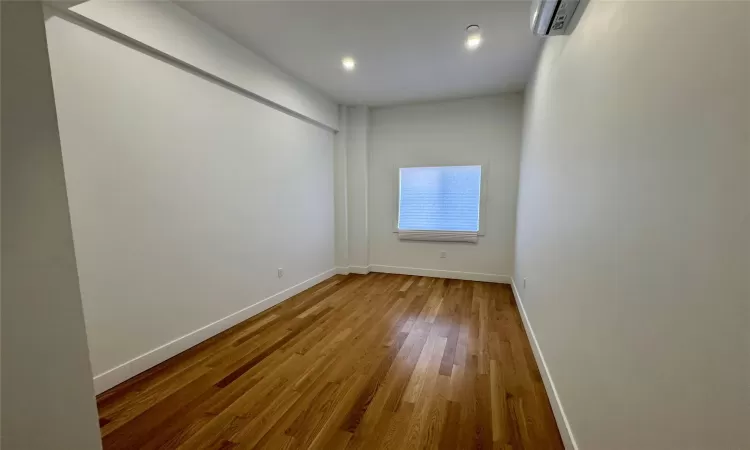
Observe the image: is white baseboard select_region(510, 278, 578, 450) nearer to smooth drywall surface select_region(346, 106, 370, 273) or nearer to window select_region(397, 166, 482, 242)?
window select_region(397, 166, 482, 242)

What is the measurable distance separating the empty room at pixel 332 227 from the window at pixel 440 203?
45 mm

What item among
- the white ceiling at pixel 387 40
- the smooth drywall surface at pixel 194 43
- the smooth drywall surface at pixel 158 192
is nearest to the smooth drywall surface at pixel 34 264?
the smooth drywall surface at pixel 158 192

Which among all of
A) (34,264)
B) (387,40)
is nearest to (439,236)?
(387,40)

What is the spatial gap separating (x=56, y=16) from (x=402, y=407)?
9.78 ft

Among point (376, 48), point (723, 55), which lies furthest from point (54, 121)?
point (376, 48)

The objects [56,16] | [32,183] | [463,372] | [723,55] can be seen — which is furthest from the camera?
[463,372]

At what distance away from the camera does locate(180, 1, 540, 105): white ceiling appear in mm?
2227

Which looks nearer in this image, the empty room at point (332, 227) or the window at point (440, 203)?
the empty room at point (332, 227)

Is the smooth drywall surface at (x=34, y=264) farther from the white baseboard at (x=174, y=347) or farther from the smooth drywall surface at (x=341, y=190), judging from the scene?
the smooth drywall surface at (x=341, y=190)

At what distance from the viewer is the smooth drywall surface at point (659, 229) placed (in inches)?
22.4

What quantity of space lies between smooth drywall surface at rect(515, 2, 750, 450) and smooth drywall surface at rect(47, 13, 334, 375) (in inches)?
106

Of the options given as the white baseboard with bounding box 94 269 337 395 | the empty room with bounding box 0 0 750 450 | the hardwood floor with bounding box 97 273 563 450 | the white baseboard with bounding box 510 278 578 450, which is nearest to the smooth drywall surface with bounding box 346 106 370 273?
the empty room with bounding box 0 0 750 450

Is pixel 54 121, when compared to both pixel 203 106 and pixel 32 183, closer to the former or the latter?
pixel 32 183

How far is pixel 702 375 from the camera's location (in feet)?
2.07
